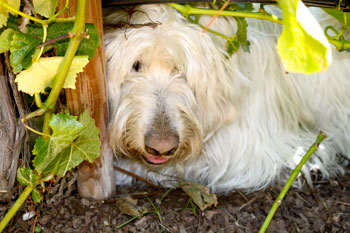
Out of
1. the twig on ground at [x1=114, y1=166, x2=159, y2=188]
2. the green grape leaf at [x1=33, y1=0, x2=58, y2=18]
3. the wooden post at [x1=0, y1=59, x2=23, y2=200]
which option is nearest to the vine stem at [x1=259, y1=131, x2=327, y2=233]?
the twig on ground at [x1=114, y1=166, x2=159, y2=188]

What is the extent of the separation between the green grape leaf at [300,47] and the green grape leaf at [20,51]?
3.29 ft

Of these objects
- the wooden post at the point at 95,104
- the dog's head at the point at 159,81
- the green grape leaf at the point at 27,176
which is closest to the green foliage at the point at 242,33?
the dog's head at the point at 159,81

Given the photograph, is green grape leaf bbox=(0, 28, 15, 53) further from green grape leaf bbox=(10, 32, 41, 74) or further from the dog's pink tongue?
the dog's pink tongue

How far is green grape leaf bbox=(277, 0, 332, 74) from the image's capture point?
3.00ft

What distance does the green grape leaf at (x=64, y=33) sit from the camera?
175 cm

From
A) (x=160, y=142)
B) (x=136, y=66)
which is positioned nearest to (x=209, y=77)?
(x=136, y=66)

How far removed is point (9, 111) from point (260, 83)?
1341mm

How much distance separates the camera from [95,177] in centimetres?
227

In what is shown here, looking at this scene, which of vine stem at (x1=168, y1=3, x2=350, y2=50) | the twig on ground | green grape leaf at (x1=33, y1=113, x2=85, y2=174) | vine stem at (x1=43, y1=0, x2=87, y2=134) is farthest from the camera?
the twig on ground

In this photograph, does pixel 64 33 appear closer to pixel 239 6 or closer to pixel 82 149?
pixel 82 149

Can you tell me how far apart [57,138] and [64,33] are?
1.24ft

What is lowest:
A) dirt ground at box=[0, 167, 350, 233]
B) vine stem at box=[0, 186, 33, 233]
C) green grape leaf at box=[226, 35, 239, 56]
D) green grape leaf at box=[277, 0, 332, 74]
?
dirt ground at box=[0, 167, 350, 233]

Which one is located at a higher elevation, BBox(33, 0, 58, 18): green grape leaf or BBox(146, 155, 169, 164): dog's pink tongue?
BBox(33, 0, 58, 18): green grape leaf

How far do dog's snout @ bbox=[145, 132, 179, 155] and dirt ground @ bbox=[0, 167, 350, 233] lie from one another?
1.18 feet
